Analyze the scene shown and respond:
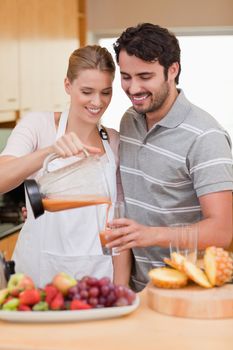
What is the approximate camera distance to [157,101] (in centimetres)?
240

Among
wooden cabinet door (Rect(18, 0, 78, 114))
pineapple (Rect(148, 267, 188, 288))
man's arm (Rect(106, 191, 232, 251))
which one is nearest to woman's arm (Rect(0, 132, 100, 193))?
man's arm (Rect(106, 191, 232, 251))

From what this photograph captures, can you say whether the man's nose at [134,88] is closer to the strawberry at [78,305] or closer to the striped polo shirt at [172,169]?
the striped polo shirt at [172,169]

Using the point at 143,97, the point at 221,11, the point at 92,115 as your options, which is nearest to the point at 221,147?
the point at 143,97

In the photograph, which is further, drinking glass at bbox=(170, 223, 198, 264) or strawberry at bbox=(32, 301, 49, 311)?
drinking glass at bbox=(170, 223, 198, 264)

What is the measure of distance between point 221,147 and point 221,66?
4.08m

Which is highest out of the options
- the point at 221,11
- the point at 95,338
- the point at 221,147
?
the point at 221,11

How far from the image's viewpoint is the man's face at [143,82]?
2354mm

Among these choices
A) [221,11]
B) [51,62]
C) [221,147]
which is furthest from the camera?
[221,11]

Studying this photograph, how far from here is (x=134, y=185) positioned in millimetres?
2480

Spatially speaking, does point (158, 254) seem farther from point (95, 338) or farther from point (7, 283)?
point (95, 338)

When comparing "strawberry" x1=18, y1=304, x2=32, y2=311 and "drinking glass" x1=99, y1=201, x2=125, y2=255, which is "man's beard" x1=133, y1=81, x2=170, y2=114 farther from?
"strawberry" x1=18, y1=304, x2=32, y2=311

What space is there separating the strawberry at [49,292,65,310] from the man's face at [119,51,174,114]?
32.5 inches

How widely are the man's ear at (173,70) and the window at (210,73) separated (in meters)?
3.82

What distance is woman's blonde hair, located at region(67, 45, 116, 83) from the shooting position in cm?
245
